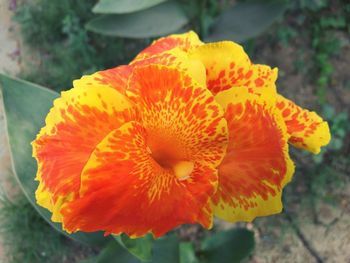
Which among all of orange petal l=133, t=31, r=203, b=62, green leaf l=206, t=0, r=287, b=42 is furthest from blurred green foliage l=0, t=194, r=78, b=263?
orange petal l=133, t=31, r=203, b=62

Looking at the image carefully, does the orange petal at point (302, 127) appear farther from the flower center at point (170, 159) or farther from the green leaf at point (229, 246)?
the green leaf at point (229, 246)

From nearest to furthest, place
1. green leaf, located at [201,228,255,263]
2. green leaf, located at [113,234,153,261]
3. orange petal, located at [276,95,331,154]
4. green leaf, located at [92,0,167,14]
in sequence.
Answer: orange petal, located at [276,95,331,154], green leaf, located at [113,234,153,261], green leaf, located at [201,228,255,263], green leaf, located at [92,0,167,14]

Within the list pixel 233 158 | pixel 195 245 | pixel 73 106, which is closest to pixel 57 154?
pixel 73 106

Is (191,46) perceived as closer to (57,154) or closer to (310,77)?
(57,154)

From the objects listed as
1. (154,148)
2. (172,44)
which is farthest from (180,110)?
(172,44)

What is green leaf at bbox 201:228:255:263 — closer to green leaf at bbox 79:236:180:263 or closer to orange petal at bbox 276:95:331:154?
green leaf at bbox 79:236:180:263

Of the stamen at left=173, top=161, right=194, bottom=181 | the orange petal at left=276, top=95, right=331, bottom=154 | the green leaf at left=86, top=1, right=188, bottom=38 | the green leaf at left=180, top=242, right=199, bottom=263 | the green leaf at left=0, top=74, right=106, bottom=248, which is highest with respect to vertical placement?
the stamen at left=173, top=161, right=194, bottom=181
